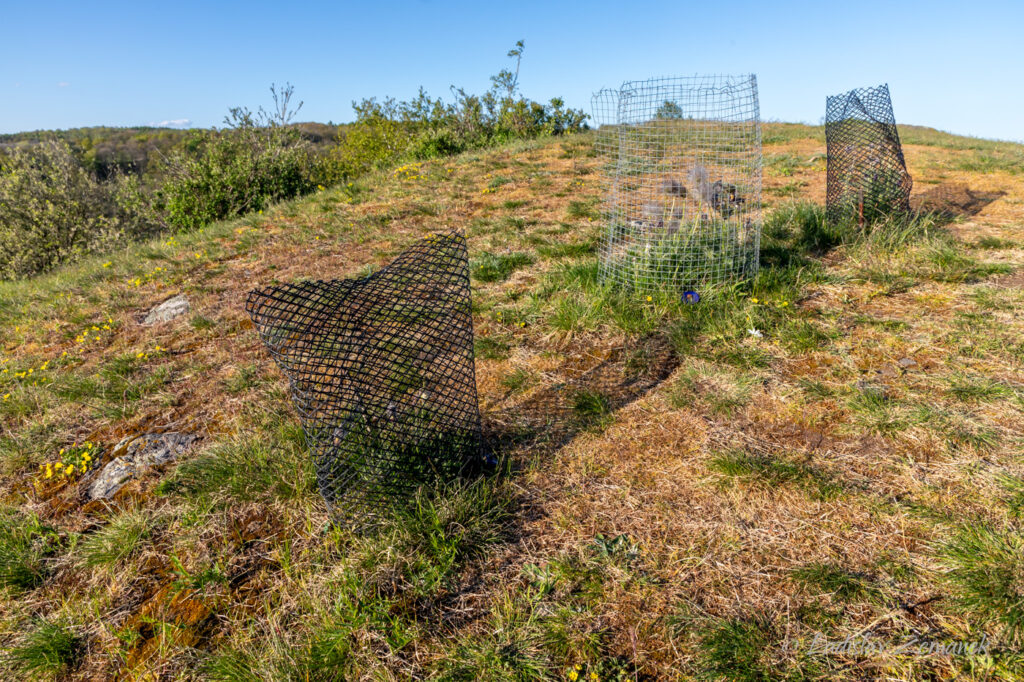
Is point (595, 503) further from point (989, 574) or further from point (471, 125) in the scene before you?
point (471, 125)

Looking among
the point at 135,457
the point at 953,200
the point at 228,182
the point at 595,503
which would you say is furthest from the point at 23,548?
the point at 953,200

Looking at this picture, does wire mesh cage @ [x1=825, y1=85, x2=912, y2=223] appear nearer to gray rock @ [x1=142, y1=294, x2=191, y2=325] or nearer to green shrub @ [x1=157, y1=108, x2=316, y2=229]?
gray rock @ [x1=142, y1=294, x2=191, y2=325]

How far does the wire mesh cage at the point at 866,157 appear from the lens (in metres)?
4.69

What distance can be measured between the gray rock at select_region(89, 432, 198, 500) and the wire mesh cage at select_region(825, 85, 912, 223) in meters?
5.74

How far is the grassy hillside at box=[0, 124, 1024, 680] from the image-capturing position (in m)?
1.63

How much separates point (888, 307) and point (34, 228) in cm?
1730

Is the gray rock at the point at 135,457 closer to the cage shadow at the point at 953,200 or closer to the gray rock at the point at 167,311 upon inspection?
Answer: the gray rock at the point at 167,311

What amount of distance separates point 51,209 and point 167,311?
11741 millimetres

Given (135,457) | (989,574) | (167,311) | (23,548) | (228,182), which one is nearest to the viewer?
(989,574)

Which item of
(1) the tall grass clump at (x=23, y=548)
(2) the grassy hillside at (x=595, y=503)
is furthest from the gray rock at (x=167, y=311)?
(1) the tall grass clump at (x=23, y=548)

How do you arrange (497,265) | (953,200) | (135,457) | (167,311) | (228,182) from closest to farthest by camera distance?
(135,457)
(167,311)
(497,265)
(953,200)
(228,182)

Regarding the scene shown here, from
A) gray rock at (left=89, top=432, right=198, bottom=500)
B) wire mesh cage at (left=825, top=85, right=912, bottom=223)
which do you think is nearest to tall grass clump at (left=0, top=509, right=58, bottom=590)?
gray rock at (left=89, top=432, right=198, bottom=500)

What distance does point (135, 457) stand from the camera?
271 centimetres

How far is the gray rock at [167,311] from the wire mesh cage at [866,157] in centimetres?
641
